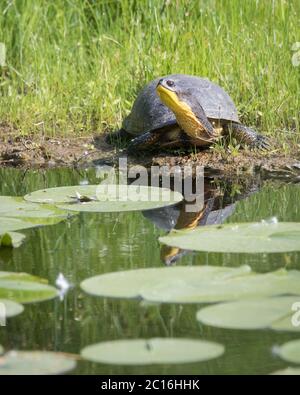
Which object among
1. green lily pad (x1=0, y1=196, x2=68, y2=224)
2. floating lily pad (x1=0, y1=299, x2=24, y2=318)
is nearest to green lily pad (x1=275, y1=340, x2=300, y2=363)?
floating lily pad (x1=0, y1=299, x2=24, y2=318)

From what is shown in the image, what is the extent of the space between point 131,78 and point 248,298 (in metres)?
3.97

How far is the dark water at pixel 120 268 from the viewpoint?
3.07 m

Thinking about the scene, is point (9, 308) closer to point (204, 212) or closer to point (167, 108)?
point (204, 212)

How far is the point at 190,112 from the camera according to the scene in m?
6.34

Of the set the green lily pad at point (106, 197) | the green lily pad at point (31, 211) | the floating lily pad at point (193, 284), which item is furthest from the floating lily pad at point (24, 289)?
the green lily pad at point (106, 197)

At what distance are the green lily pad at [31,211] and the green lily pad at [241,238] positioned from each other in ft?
2.07

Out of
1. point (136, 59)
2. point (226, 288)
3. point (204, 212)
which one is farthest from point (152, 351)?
point (136, 59)

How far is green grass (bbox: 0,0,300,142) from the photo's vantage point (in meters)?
6.68

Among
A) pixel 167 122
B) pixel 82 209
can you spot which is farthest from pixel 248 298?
pixel 167 122

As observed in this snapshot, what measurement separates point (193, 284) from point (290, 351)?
2.10 feet

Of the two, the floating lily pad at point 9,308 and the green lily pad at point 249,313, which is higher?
the green lily pad at point 249,313

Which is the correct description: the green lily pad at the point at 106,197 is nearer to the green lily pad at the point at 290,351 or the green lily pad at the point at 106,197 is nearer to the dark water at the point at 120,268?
the dark water at the point at 120,268

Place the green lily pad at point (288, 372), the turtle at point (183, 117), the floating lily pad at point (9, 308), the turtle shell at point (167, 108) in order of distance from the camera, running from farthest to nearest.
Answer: the turtle shell at point (167, 108) < the turtle at point (183, 117) < the floating lily pad at point (9, 308) < the green lily pad at point (288, 372)

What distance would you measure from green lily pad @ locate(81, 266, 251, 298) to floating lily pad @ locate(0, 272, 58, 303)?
0.14m
